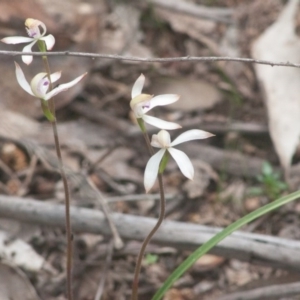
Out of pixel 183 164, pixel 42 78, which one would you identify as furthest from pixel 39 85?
pixel 183 164

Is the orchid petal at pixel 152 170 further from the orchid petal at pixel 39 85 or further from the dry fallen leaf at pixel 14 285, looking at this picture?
the dry fallen leaf at pixel 14 285

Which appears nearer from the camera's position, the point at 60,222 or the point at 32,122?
the point at 60,222

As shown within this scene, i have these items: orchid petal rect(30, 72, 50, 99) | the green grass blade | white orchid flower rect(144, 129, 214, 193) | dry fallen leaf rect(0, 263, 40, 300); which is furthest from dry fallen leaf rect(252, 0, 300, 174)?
orchid petal rect(30, 72, 50, 99)

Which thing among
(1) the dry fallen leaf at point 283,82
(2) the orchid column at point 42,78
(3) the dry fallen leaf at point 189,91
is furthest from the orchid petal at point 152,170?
(3) the dry fallen leaf at point 189,91

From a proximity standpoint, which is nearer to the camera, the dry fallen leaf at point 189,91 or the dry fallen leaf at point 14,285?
the dry fallen leaf at point 14,285

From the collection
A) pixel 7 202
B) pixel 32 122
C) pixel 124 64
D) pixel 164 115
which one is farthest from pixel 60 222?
pixel 124 64

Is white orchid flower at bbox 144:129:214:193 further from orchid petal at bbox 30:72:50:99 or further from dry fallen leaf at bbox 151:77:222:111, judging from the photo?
dry fallen leaf at bbox 151:77:222:111

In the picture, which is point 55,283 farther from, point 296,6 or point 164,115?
point 296,6
